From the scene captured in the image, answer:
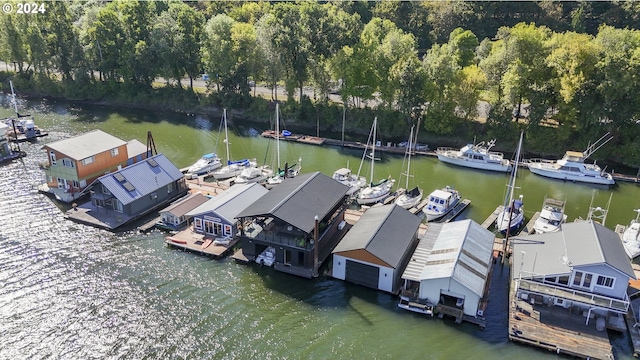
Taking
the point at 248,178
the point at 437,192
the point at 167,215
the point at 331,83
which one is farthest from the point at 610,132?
the point at 167,215

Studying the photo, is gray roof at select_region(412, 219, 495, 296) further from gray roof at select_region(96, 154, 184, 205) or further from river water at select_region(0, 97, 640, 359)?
gray roof at select_region(96, 154, 184, 205)

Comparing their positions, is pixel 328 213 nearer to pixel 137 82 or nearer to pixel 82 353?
pixel 82 353

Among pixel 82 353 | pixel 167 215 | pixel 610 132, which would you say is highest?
pixel 610 132

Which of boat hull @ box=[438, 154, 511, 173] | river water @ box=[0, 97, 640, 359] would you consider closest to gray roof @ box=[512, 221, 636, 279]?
river water @ box=[0, 97, 640, 359]

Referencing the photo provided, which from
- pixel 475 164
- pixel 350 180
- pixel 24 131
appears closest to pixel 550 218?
pixel 475 164

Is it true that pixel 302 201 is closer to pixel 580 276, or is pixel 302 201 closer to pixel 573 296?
pixel 573 296
